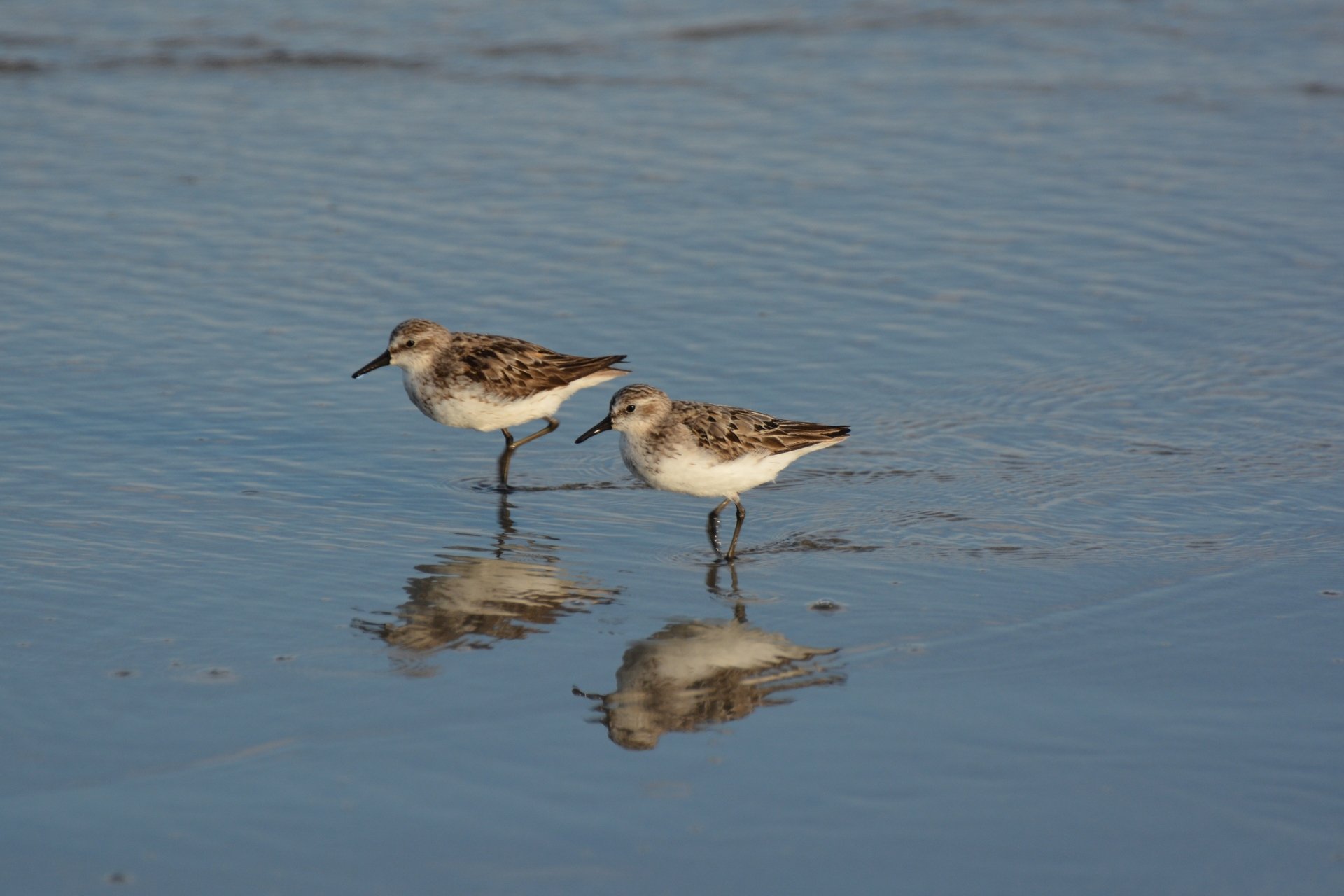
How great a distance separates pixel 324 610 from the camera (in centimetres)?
720

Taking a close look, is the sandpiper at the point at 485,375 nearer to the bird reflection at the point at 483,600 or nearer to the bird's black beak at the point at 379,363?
the bird's black beak at the point at 379,363

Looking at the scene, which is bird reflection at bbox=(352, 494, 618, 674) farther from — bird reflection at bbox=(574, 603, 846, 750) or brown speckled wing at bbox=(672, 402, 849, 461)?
brown speckled wing at bbox=(672, 402, 849, 461)

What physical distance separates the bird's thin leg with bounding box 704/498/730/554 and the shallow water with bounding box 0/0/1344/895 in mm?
190

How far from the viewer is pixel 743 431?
8.55 metres

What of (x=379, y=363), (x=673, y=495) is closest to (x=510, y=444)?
(x=379, y=363)

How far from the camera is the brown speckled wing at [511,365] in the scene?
9867 millimetres

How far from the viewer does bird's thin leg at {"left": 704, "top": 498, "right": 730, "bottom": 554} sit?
27.8 feet

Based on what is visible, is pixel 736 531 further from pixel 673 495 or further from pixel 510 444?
pixel 510 444

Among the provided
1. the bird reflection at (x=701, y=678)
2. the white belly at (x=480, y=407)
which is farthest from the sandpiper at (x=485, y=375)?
the bird reflection at (x=701, y=678)

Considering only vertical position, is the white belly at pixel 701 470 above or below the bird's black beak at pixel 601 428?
below

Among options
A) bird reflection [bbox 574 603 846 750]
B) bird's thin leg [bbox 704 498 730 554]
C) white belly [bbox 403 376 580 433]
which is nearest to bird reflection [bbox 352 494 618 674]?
bird reflection [bbox 574 603 846 750]

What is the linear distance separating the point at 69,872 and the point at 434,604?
8.58 feet

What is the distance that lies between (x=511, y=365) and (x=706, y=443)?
2073 mm

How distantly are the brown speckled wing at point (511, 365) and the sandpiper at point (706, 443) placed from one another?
1271mm
